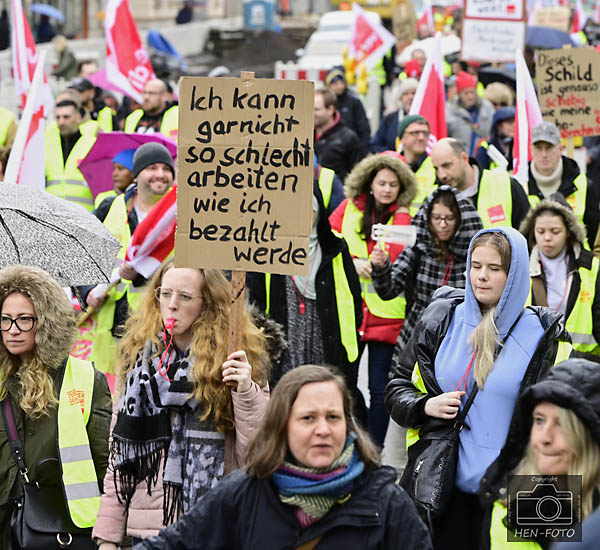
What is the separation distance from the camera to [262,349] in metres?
4.66

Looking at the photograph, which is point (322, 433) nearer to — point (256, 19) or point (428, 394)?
point (428, 394)

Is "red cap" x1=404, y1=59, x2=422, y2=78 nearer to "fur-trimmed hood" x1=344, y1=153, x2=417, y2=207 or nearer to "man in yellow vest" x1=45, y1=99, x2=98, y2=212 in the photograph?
"man in yellow vest" x1=45, y1=99, x2=98, y2=212

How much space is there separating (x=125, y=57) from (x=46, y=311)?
8816mm

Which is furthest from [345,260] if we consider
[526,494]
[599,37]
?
[599,37]

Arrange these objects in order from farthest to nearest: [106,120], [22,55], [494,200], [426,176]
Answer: [106,120] < [22,55] < [426,176] < [494,200]

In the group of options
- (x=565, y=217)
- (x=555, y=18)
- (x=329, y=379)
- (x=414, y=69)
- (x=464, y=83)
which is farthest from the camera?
(x=555, y=18)

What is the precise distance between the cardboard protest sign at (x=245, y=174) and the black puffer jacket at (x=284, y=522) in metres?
1.26

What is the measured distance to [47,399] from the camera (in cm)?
471

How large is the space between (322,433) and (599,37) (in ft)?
65.5

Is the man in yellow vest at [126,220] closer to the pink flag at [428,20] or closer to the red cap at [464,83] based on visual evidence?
the red cap at [464,83]

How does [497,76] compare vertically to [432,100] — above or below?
above

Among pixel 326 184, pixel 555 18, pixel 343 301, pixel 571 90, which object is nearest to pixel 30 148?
pixel 326 184

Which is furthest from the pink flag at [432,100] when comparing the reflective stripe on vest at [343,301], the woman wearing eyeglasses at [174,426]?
the woman wearing eyeglasses at [174,426]

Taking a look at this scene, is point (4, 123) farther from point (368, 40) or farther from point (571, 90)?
point (368, 40)
